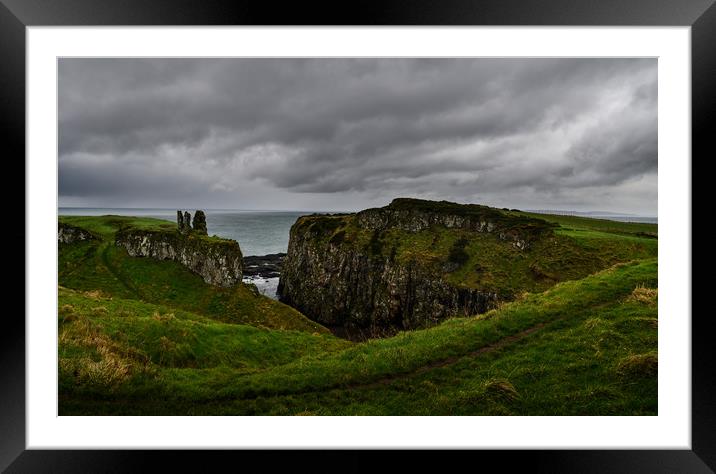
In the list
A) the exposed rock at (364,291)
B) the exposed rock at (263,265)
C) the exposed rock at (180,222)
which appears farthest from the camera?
the exposed rock at (263,265)

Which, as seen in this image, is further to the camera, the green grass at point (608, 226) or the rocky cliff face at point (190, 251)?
the rocky cliff face at point (190, 251)

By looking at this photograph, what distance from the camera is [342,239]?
69.2 m

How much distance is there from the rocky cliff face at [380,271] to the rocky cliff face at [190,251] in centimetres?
2315

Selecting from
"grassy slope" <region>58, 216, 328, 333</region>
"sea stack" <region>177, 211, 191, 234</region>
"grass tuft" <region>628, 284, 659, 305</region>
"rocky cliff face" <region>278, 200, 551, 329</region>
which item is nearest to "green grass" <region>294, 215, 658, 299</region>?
"rocky cliff face" <region>278, 200, 551, 329</region>

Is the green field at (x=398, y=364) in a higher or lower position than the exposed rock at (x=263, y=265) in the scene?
higher

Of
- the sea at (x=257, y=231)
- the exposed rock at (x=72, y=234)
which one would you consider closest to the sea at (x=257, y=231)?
the sea at (x=257, y=231)

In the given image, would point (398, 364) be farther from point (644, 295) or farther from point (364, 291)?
point (364, 291)

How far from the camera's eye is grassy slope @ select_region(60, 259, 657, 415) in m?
5.28

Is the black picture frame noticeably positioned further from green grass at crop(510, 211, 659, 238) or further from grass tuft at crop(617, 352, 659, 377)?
green grass at crop(510, 211, 659, 238)

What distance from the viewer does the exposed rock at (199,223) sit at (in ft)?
154

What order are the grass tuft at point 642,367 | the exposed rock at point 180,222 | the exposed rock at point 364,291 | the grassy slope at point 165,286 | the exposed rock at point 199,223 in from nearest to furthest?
the grass tuft at point 642,367 < the grassy slope at point 165,286 < the exposed rock at point 180,222 < the exposed rock at point 199,223 < the exposed rock at point 364,291

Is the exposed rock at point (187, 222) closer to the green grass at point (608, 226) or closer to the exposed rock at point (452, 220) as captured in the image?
the exposed rock at point (452, 220)
